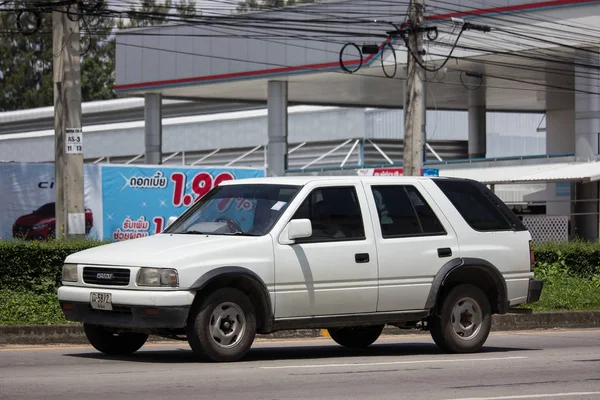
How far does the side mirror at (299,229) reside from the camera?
11.2 meters

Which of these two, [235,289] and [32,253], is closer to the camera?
[235,289]

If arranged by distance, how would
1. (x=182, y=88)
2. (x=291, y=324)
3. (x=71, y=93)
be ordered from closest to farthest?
(x=291, y=324)
(x=71, y=93)
(x=182, y=88)

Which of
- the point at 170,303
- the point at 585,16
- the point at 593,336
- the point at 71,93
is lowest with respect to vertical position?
the point at 593,336

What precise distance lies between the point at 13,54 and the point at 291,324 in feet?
262

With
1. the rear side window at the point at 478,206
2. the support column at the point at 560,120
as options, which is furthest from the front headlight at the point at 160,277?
the support column at the point at 560,120

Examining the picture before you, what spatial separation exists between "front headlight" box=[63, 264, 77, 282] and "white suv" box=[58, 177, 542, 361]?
0.5 inches

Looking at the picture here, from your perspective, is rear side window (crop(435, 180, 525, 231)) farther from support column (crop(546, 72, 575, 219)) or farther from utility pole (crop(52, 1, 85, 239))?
support column (crop(546, 72, 575, 219))

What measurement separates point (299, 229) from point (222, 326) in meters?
1.21

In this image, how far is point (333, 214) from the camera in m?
11.9

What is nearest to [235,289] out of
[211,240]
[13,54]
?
[211,240]

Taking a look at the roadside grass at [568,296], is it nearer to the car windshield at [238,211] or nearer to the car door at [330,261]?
the car door at [330,261]

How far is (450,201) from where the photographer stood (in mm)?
12758

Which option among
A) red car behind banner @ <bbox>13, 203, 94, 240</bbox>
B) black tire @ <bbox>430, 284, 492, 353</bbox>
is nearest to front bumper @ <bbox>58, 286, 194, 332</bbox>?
black tire @ <bbox>430, 284, 492, 353</bbox>

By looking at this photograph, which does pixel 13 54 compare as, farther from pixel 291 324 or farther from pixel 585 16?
pixel 291 324
